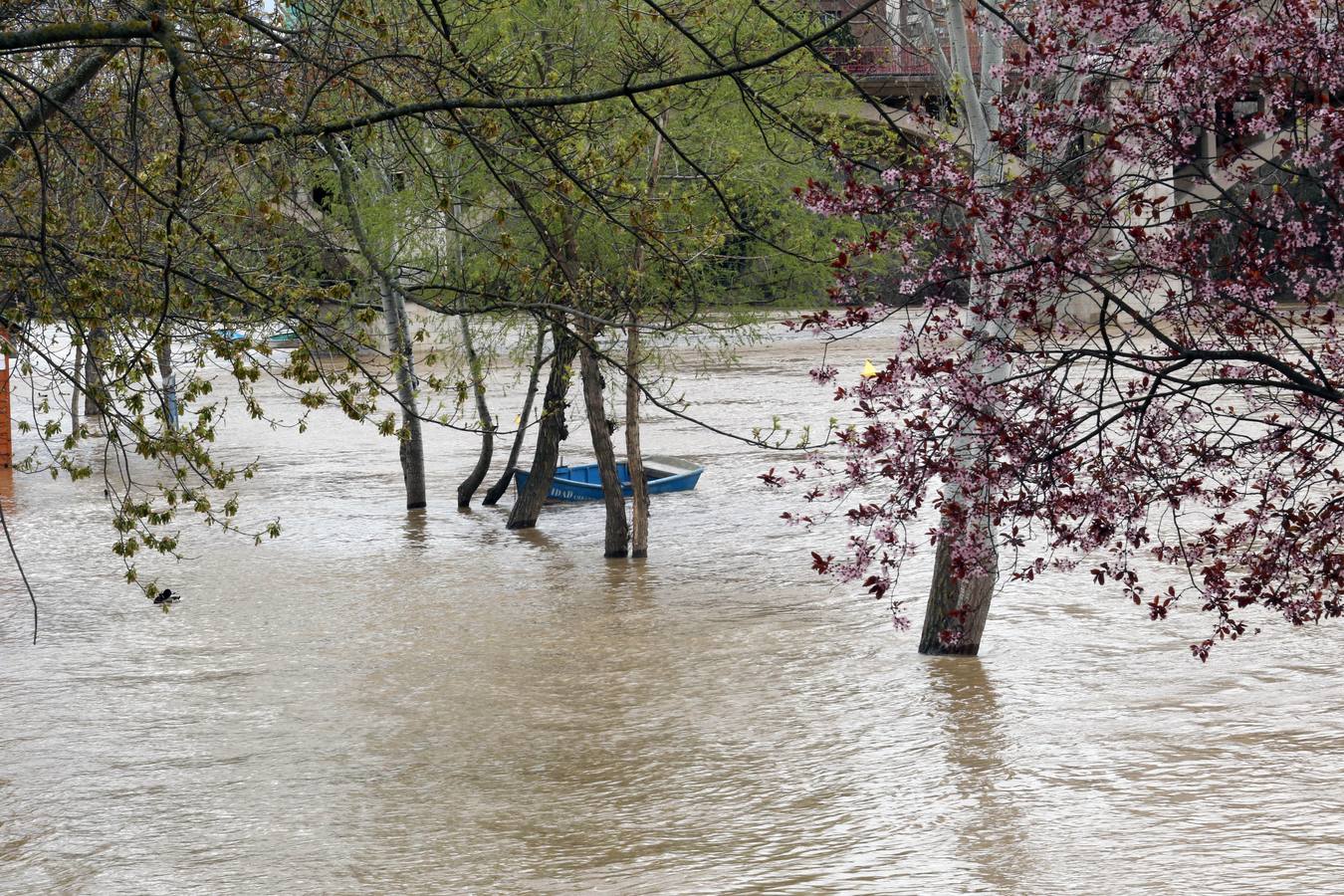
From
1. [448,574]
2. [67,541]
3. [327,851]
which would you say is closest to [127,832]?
[327,851]

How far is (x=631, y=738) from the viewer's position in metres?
13.6

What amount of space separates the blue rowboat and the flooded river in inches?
195

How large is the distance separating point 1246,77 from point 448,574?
15.3 metres

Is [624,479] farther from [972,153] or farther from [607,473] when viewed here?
[972,153]

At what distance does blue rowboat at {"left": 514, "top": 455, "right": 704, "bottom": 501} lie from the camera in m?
27.3

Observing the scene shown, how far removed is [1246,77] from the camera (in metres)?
7.39

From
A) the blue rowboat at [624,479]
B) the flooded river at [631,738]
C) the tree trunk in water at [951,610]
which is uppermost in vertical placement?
the blue rowboat at [624,479]

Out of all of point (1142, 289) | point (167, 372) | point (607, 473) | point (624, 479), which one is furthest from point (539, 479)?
point (1142, 289)

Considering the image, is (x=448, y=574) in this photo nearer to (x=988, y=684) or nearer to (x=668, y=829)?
(x=988, y=684)

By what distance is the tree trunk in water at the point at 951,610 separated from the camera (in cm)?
1454

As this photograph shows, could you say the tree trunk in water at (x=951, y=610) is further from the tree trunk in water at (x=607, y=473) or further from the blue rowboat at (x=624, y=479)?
the blue rowboat at (x=624, y=479)

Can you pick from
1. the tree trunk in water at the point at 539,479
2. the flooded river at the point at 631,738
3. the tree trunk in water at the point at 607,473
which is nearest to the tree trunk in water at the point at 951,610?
the flooded river at the point at 631,738

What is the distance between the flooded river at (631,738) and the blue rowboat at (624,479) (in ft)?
16.2

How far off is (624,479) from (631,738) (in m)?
14.7
